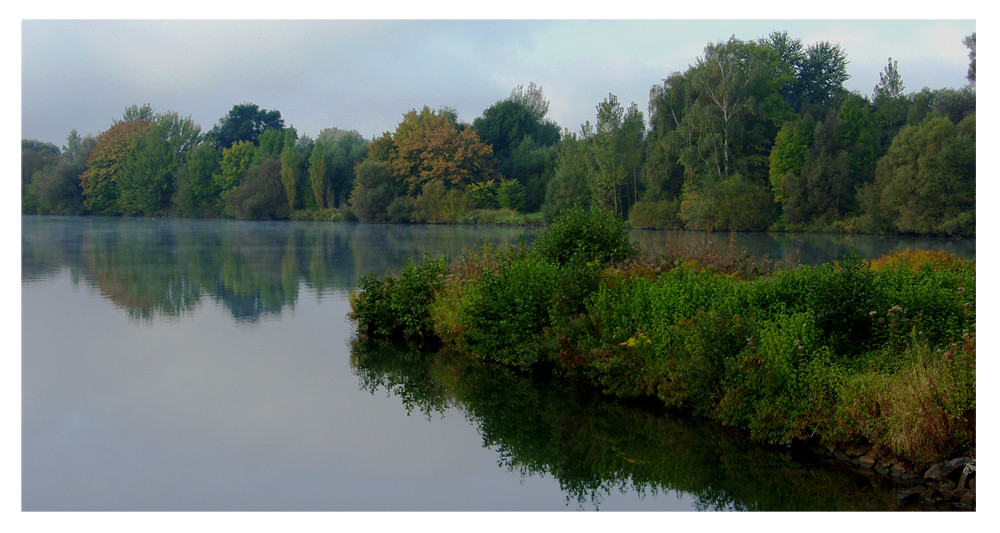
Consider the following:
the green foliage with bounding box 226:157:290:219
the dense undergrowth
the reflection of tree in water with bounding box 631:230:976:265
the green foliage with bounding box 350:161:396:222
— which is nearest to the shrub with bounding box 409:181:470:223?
the green foliage with bounding box 350:161:396:222

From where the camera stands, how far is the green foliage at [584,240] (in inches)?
539

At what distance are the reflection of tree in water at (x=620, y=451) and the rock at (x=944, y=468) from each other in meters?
0.37

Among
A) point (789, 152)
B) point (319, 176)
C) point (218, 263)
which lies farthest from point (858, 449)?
point (319, 176)

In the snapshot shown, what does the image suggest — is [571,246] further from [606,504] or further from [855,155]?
[855,155]

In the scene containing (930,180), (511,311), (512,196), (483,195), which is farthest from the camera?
(483,195)

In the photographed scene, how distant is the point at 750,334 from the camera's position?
29.0ft

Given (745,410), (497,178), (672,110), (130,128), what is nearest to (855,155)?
(672,110)

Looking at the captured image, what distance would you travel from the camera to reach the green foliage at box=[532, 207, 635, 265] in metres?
13.7

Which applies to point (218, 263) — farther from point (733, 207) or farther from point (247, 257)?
point (733, 207)

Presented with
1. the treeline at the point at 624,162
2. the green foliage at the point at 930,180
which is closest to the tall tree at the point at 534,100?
the treeline at the point at 624,162

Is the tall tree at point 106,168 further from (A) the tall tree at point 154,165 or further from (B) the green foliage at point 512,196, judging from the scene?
(B) the green foliage at point 512,196

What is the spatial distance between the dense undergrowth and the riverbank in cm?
2

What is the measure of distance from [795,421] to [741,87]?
4650cm

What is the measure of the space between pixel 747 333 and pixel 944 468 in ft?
8.06
